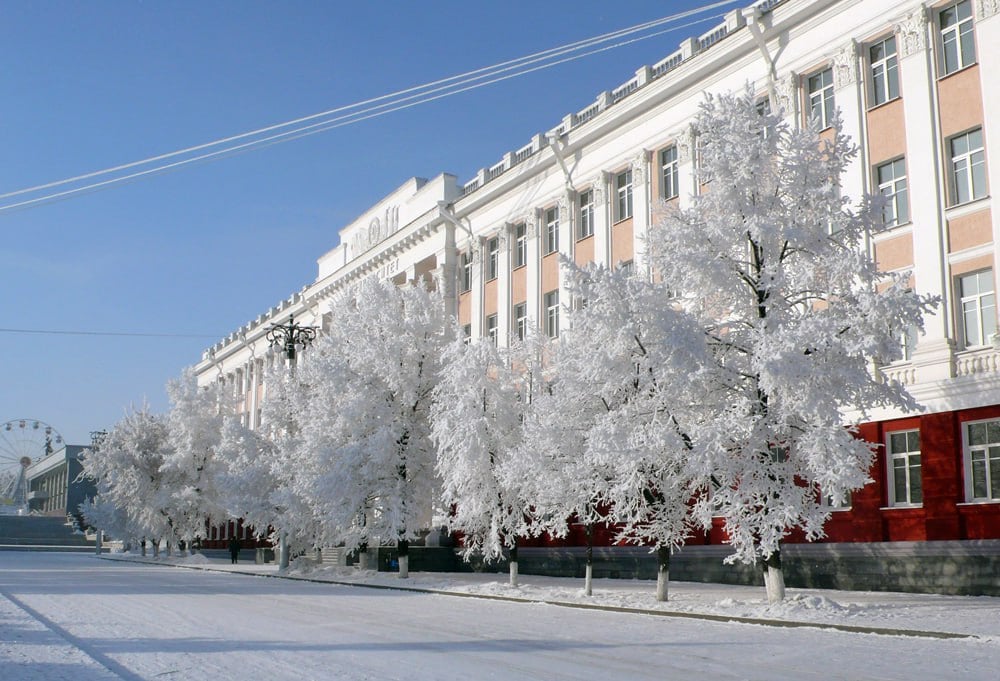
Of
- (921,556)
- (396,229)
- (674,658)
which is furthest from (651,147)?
(674,658)

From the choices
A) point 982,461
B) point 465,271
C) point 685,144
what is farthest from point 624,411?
point 465,271

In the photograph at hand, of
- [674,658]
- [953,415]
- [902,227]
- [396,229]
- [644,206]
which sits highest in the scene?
[396,229]

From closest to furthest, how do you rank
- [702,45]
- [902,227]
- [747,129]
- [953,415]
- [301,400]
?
1. [747,129]
2. [953,415]
3. [902,227]
4. [702,45]
5. [301,400]

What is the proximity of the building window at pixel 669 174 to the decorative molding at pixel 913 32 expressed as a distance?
376 inches

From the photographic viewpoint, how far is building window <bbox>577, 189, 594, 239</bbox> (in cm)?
3925

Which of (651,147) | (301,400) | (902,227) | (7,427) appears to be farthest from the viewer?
(7,427)

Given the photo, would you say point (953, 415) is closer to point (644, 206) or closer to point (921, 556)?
point (921, 556)

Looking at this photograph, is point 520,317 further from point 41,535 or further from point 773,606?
point 41,535

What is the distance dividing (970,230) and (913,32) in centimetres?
553

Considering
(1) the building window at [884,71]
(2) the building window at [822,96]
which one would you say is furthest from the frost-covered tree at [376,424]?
(1) the building window at [884,71]

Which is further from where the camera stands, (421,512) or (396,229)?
(396,229)

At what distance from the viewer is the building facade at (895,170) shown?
24.0m

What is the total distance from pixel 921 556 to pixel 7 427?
163 m

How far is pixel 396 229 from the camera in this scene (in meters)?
54.1
